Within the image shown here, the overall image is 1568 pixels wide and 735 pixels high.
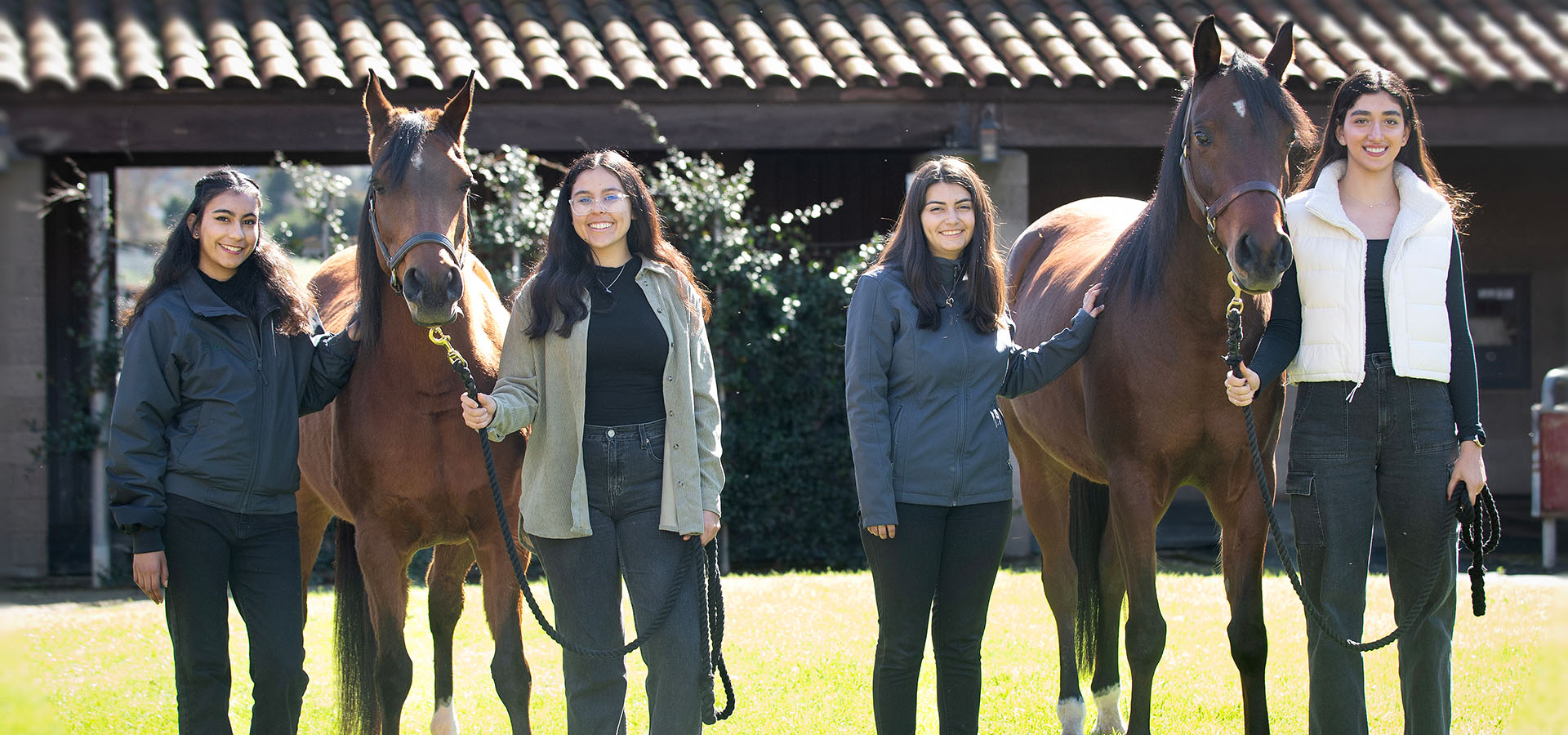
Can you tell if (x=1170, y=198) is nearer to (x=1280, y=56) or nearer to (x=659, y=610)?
(x=1280, y=56)

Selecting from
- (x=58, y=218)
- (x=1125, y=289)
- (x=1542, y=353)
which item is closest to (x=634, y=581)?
(x=1125, y=289)

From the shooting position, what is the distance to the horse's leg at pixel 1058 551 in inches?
181

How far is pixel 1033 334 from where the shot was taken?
4949 millimetres

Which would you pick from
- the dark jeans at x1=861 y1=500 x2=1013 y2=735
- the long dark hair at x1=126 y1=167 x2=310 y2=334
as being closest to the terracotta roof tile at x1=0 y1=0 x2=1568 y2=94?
the long dark hair at x1=126 y1=167 x2=310 y2=334

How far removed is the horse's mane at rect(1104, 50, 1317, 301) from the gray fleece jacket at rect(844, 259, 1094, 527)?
30.2 inches

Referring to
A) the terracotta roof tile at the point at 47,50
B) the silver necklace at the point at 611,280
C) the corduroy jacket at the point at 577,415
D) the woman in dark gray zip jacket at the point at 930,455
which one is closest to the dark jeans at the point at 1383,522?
the woman in dark gray zip jacket at the point at 930,455

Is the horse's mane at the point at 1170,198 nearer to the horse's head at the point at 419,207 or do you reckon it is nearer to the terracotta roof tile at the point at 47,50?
the horse's head at the point at 419,207

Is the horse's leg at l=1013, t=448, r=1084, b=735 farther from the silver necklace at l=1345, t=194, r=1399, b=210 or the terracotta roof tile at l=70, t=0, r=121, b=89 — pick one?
the terracotta roof tile at l=70, t=0, r=121, b=89

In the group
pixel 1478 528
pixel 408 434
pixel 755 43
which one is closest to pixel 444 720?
pixel 408 434

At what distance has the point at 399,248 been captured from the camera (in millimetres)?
3465

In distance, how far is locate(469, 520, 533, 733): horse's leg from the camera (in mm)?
3895

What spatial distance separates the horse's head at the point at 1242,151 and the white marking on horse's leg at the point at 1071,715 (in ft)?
6.02

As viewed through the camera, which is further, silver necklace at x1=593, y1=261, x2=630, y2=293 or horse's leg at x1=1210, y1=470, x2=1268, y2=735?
horse's leg at x1=1210, y1=470, x2=1268, y2=735

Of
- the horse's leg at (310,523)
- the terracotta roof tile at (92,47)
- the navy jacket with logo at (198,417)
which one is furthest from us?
the terracotta roof tile at (92,47)
